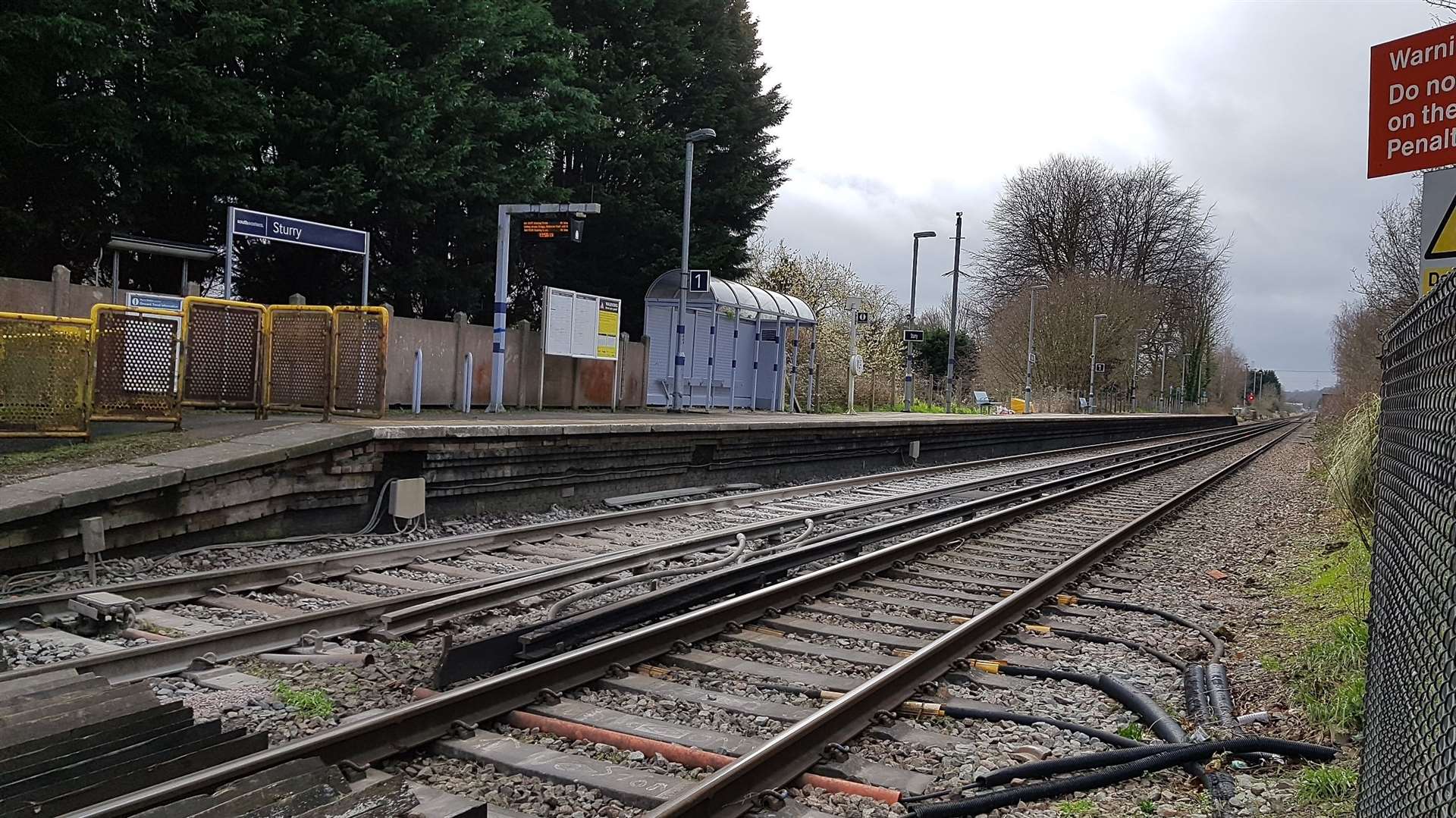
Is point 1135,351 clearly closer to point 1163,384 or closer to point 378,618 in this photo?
point 1163,384

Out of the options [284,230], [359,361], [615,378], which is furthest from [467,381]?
[359,361]

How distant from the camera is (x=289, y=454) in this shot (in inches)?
376

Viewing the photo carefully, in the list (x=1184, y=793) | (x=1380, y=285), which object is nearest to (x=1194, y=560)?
(x=1184, y=793)

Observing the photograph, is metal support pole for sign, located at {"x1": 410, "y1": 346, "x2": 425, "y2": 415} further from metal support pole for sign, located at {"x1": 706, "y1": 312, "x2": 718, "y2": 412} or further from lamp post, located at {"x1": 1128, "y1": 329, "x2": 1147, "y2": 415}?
lamp post, located at {"x1": 1128, "y1": 329, "x2": 1147, "y2": 415}

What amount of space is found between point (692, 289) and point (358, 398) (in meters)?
10.9

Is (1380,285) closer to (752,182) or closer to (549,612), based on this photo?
(752,182)

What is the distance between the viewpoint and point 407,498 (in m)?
10.7

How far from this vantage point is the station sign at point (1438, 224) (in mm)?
5094

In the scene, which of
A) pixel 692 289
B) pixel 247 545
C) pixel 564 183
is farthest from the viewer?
pixel 564 183

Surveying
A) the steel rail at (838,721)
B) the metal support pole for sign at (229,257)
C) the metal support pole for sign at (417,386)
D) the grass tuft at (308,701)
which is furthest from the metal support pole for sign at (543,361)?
the grass tuft at (308,701)

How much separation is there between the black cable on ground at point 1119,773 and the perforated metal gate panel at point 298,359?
976 centimetres

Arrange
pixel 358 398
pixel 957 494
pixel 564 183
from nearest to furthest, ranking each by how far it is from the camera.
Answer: pixel 358 398
pixel 957 494
pixel 564 183

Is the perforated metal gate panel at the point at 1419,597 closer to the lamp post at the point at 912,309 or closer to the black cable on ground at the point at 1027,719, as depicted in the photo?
the black cable on ground at the point at 1027,719

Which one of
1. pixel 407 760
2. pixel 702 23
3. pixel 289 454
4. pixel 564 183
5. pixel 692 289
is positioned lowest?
pixel 407 760
